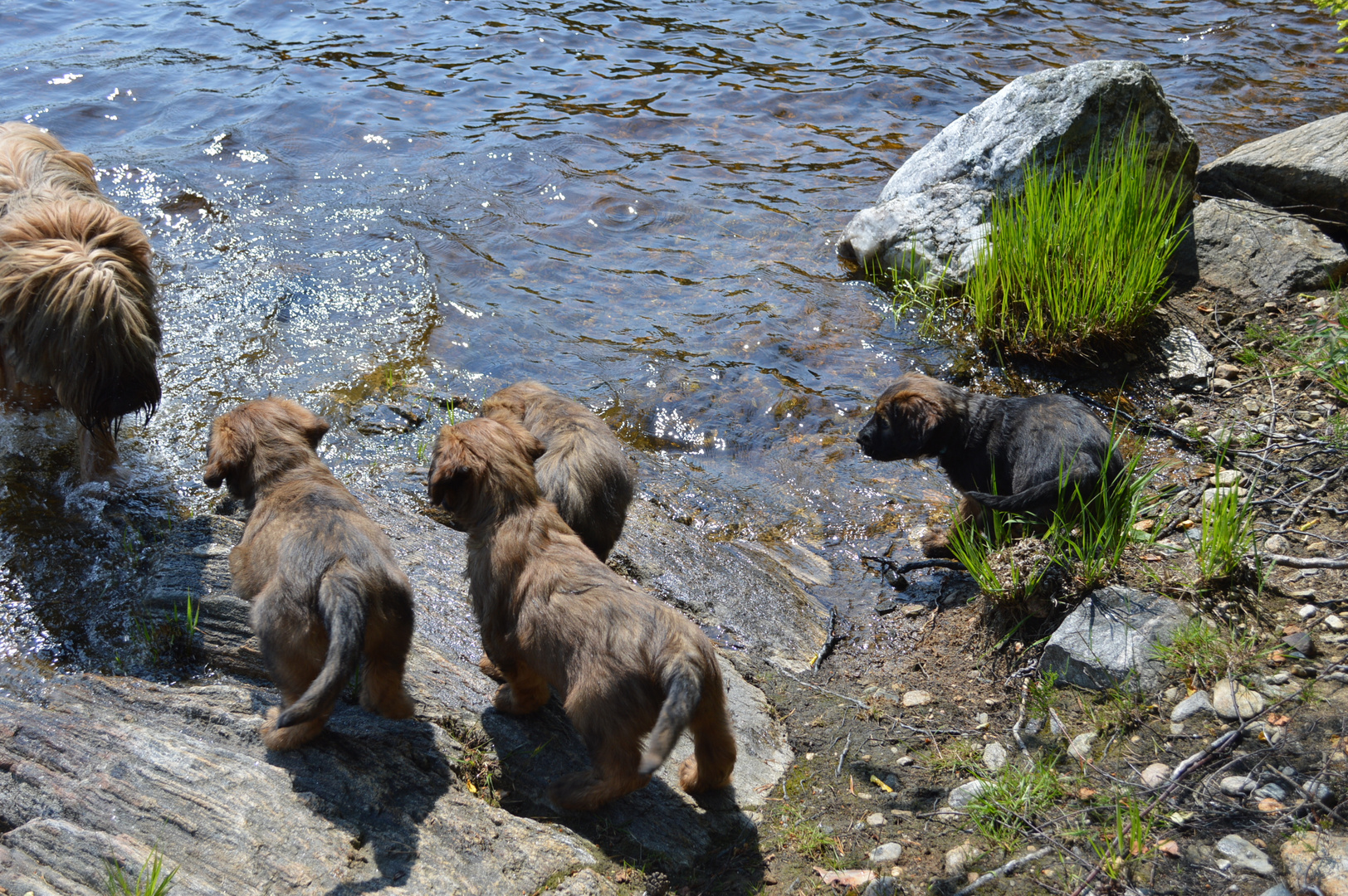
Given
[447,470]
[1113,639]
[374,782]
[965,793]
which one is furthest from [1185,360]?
[374,782]

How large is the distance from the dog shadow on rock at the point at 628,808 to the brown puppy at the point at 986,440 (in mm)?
2038

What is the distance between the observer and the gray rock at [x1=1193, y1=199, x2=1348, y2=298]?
6648 millimetres

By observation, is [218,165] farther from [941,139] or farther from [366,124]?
[941,139]

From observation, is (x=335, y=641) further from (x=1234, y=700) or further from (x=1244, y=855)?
(x=1234, y=700)

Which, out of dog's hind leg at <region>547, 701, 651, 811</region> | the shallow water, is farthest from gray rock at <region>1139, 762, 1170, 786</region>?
the shallow water

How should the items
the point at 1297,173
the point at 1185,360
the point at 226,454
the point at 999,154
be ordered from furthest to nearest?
the point at 999,154
the point at 1297,173
the point at 1185,360
the point at 226,454

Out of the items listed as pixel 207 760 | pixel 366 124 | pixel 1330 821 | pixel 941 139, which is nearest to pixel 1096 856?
pixel 1330 821

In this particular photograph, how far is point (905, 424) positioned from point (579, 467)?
1.97 meters

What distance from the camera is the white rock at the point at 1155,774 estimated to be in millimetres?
3244

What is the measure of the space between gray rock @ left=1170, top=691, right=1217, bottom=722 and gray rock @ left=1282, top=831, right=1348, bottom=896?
70cm

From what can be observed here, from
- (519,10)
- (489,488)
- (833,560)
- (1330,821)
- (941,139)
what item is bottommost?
(833,560)

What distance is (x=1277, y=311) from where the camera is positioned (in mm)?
6578

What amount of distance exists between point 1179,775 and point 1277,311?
4652 mm

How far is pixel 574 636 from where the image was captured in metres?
3.37
